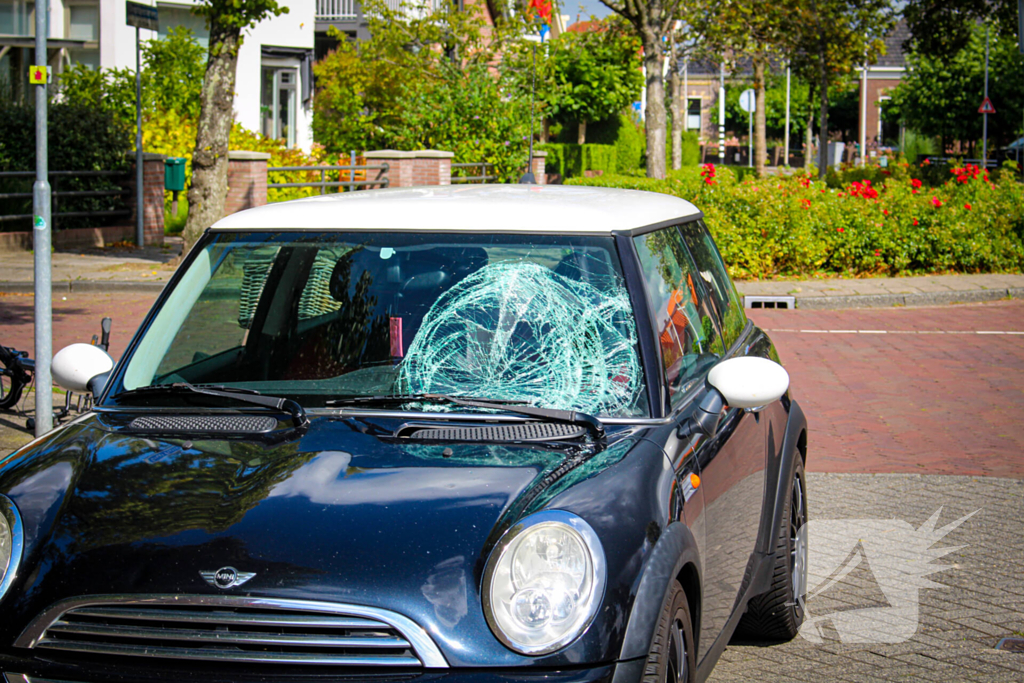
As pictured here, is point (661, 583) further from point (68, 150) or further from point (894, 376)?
point (68, 150)

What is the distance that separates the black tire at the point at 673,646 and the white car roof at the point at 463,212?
1222mm

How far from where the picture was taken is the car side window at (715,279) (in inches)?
166

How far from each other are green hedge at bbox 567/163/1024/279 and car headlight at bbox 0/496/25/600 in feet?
46.8

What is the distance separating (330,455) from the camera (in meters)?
2.76

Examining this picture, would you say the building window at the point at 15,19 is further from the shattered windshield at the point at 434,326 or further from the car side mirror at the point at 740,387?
the car side mirror at the point at 740,387

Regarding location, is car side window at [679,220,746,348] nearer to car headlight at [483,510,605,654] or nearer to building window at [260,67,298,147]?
car headlight at [483,510,605,654]

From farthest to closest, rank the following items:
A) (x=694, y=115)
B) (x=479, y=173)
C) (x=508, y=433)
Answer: (x=694, y=115), (x=479, y=173), (x=508, y=433)

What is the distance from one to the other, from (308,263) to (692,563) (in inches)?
71.9

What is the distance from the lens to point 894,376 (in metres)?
9.99

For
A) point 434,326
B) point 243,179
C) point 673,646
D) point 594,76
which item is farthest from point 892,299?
point 594,76

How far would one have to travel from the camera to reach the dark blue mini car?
2.34 metres

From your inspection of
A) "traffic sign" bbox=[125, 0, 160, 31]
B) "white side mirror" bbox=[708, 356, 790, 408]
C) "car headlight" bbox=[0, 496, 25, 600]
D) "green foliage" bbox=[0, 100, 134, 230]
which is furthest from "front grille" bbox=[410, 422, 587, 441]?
"green foliage" bbox=[0, 100, 134, 230]

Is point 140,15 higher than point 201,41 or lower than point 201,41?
lower

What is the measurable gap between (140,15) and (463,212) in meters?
17.4
